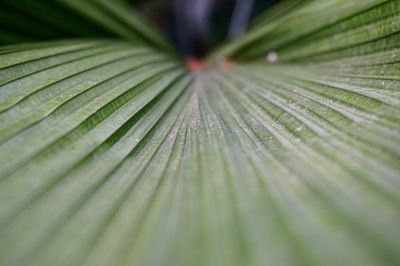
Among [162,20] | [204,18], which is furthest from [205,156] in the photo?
[162,20]

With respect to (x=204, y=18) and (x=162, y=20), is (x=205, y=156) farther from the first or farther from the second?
(x=162, y=20)

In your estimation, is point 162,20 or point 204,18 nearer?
point 204,18

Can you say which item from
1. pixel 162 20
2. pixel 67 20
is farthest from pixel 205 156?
pixel 162 20

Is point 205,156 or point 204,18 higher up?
point 204,18

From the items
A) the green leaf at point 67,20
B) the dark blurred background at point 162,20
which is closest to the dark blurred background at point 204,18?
the dark blurred background at point 162,20

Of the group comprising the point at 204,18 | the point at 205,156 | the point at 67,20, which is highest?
the point at 67,20

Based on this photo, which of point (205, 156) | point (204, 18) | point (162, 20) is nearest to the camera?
point (205, 156)

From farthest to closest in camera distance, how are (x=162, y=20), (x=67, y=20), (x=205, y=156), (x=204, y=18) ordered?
(x=162, y=20) < (x=204, y=18) < (x=67, y=20) < (x=205, y=156)

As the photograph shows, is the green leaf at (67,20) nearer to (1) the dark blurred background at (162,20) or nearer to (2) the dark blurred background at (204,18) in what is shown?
(1) the dark blurred background at (162,20)
